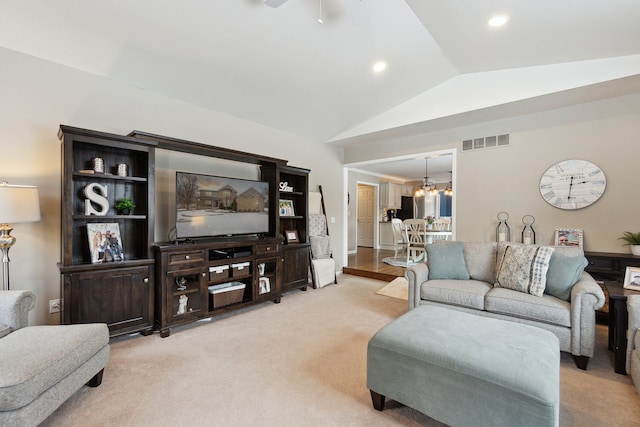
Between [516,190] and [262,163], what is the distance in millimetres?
3672

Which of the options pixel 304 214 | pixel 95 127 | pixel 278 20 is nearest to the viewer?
pixel 278 20

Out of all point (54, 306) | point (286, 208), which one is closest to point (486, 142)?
point (286, 208)

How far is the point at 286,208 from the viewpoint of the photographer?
184 inches

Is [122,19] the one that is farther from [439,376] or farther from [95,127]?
[439,376]

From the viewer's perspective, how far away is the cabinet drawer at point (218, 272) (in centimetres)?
324

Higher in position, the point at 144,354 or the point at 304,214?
the point at 304,214

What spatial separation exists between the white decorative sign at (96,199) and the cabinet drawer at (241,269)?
1.42m

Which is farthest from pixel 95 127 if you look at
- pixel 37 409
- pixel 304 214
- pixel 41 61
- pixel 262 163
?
pixel 304 214

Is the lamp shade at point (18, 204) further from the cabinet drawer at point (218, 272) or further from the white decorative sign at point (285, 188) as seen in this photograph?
the white decorative sign at point (285, 188)

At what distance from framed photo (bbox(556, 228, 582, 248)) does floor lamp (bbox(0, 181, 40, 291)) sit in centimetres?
564

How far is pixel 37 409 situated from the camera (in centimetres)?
152

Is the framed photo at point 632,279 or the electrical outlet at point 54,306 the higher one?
the framed photo at point 632,279

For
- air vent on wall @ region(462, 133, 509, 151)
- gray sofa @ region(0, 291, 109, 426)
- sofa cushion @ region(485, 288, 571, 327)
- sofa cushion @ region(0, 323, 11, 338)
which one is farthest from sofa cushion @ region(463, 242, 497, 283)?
sofa cushion @ region(0, 323, 11, 338)

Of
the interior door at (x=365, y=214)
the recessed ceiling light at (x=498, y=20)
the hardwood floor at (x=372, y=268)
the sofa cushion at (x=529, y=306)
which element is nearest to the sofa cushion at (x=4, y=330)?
the sofa cushion at (x=529, y=306)
